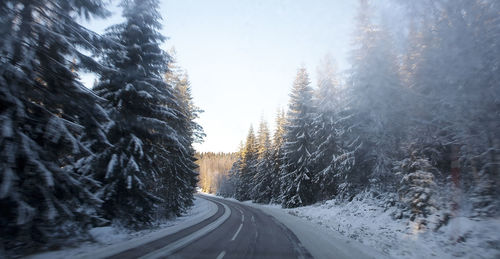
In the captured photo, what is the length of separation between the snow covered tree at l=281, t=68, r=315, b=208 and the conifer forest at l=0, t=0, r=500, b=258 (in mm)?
6457

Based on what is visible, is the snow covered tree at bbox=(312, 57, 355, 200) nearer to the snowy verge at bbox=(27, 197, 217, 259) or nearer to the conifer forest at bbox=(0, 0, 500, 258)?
the conifer forest at bbox=(0, 0, 500, 258)

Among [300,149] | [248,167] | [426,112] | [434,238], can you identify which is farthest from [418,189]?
[248,167]

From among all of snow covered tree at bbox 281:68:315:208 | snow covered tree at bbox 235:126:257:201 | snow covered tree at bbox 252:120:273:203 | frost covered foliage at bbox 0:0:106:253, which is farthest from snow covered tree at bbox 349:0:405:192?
snow covered tree at bbox 235:126:257:201

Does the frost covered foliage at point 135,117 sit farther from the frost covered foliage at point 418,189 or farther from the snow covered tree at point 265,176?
the snow covered tree at point 265,176

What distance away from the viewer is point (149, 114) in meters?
12.6

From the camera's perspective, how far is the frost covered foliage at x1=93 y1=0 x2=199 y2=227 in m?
10.8

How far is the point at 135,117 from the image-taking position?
11734 mm

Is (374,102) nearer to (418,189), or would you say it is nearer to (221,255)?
(418,189)

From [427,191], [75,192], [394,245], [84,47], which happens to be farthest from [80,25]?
[427,191]

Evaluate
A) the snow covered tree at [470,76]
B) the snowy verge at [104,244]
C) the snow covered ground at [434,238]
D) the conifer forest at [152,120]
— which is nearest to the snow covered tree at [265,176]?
the conifer forest at [152,120]

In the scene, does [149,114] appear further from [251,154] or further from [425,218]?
[251,154]

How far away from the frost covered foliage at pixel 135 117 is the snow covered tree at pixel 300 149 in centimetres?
1617

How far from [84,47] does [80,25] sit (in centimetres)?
62

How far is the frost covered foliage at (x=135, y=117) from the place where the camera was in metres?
10.8
